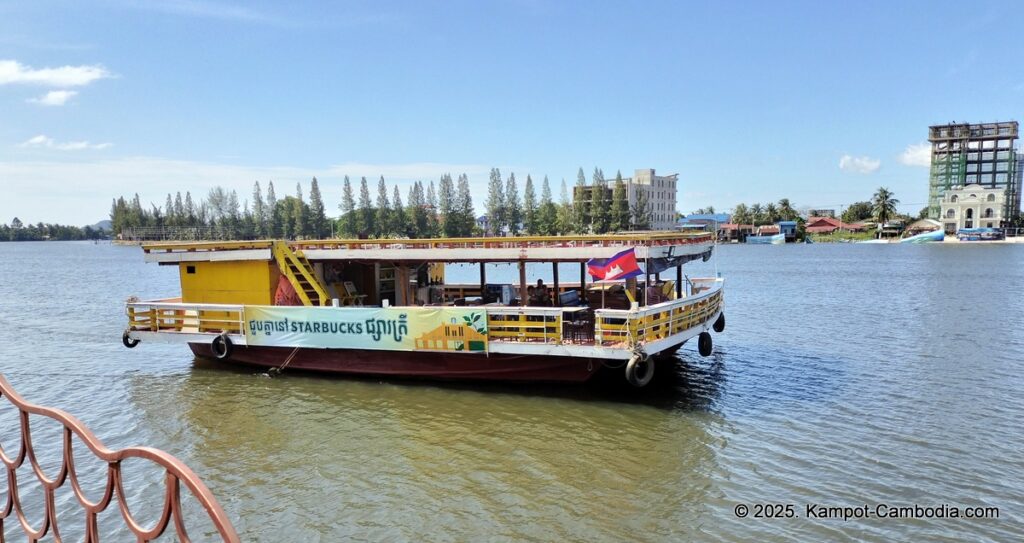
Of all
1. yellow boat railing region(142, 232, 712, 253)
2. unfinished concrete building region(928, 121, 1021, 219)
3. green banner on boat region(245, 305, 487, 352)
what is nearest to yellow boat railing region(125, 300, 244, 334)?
green banner on boat region(245, 305, 487, 352)

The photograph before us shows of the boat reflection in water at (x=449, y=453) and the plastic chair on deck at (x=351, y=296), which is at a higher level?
the plastic chair on deck at (x=351, y=296)

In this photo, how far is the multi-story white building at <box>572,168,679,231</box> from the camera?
5842 inches

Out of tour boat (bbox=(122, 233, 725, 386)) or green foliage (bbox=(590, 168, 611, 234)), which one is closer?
tour boat (bbox=(122, 233, 725, 386))

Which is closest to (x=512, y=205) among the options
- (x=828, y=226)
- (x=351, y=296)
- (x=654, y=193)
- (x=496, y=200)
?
(x=496, y=200)

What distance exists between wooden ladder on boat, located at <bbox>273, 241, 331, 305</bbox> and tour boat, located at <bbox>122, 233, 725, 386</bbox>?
0.04 metres

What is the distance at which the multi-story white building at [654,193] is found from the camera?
148 metres

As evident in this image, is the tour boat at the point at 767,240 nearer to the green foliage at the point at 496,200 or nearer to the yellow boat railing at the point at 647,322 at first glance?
the green foliage at the point at 496,200

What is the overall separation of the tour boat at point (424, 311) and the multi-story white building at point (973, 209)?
482 ft

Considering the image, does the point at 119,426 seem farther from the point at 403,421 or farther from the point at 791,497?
the point at 791,497

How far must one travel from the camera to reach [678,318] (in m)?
14.1

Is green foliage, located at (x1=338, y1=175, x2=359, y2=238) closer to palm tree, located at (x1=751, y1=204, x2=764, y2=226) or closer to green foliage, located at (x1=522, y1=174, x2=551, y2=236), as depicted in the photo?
green foliage, located at (x1=522, y1=174, x2=551, y2=236)

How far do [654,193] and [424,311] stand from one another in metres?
157

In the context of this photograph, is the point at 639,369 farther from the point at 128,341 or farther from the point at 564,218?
the point at 564,218

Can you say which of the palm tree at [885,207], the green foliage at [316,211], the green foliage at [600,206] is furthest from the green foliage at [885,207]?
the green foliage at [316,211]
